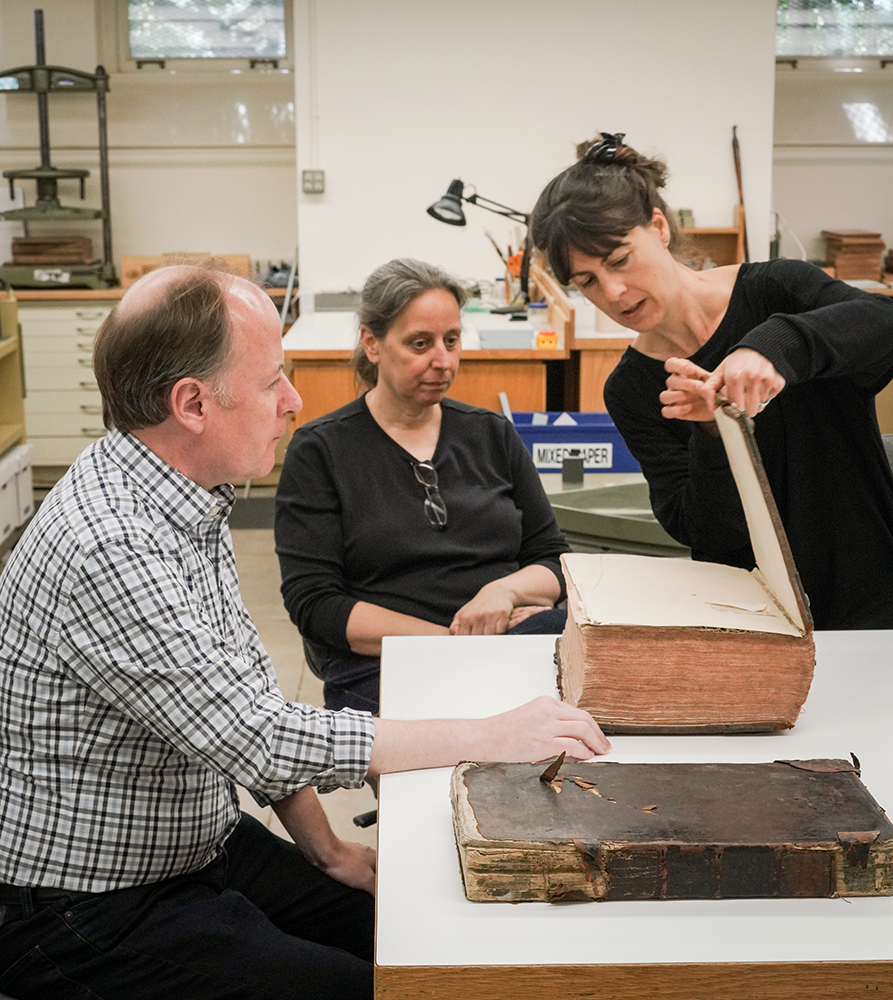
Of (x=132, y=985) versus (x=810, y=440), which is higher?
(x=810, y=440)

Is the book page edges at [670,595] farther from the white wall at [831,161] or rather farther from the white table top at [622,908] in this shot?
the white wall at [831,161]

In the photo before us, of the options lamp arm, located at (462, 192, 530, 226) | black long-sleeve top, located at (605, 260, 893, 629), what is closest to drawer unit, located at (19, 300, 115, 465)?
lamp arm, located at (462, 192, 530, 226)

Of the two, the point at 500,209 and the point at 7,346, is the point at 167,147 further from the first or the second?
the point at 7,346

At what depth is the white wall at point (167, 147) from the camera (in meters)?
6.26

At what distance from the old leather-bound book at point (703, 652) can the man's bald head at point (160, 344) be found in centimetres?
51

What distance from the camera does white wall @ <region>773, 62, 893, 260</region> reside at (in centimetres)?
645

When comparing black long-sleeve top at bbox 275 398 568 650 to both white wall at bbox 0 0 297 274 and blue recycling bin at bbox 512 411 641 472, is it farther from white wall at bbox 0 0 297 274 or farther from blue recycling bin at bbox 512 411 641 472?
white wall at bbox 0 0 297 274

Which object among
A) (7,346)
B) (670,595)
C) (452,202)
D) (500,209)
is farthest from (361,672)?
(500,209)

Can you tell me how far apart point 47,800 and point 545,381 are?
119 inches

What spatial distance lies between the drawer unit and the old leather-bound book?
15.8 ft

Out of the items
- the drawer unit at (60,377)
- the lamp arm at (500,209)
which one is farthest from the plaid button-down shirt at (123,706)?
the drawer unit at (60,377)

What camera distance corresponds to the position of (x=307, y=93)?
542 cm

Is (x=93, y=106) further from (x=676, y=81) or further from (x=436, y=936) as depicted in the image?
(x=436, y=936)

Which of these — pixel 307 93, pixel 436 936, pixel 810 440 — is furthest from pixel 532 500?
pixel 307 93
